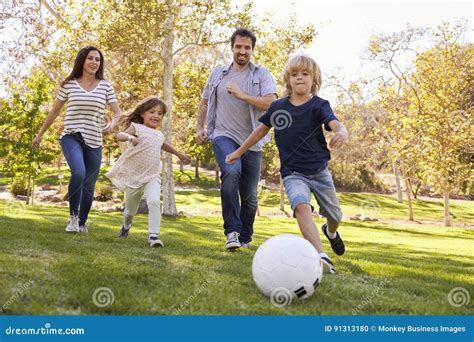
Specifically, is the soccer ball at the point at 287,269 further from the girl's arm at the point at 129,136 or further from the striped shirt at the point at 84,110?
the striped shirt at the point at 84,110

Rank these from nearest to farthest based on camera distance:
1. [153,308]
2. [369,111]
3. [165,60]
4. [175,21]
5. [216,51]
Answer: [153,308] < [175,21] < [165,60] < [216,51] < [369,111]

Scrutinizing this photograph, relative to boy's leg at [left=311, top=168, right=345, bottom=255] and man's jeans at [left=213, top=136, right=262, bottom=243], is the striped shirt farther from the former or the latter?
boy's leg at [left=311, top=168, right=345, bottom=255]

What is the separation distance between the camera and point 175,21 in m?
16.6

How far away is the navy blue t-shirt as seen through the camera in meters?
5.11

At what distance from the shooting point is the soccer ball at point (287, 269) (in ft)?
12.3

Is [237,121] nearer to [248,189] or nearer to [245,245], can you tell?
[248,189]

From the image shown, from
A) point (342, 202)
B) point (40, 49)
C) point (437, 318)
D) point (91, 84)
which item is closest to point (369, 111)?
point (342, 202)

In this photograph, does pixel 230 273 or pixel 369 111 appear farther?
pixel 369 111

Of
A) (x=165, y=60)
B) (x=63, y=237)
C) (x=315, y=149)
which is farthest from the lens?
(x=165, y=60)

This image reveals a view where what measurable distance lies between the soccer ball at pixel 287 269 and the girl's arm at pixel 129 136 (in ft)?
9.19

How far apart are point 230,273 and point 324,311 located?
132cm

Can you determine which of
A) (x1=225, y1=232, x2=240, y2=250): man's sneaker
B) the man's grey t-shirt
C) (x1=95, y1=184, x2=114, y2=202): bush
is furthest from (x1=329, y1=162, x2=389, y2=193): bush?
(x1=225, y1=232, x2=240, y2=250): man's sneaker

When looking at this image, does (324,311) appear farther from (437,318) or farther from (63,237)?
(63,237)

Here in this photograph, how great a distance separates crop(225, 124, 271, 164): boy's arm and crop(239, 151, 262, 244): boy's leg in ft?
Answer: 1.81
